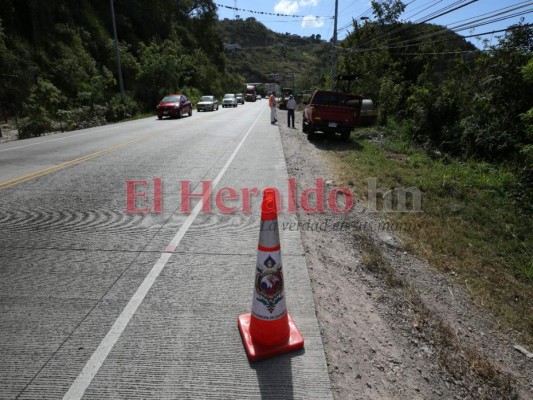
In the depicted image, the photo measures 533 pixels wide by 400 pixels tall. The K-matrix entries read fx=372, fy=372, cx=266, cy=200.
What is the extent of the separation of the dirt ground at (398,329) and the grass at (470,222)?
0.38 metres

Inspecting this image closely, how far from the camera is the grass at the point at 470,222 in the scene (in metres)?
5.09

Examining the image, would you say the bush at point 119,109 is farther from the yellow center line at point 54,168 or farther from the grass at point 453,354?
the grass at point 453,354

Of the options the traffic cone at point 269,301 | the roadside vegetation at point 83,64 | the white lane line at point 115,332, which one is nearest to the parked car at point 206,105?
the roadside vegetation at point 83,64

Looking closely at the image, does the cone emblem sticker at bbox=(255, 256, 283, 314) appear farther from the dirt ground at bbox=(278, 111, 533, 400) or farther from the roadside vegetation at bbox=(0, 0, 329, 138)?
the roadside vegetation at bbox=(0, 0, 329, 138)

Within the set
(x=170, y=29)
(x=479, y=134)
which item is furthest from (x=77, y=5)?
(x=479, y=134)

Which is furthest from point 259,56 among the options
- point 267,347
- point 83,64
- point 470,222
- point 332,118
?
point 267,347

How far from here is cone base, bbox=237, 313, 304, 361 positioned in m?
2.89

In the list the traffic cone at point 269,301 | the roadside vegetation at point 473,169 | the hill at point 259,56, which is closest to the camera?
the traffic cone at point 269,301

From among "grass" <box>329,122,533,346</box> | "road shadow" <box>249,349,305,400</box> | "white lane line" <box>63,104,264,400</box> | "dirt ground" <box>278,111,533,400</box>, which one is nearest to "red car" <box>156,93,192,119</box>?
"grass" <box>329,122,533,346</box>

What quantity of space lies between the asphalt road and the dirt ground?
224 millimetres

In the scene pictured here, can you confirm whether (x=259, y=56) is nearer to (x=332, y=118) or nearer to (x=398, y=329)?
(x=332, y=118)

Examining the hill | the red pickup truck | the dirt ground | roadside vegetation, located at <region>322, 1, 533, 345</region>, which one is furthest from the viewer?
the hill

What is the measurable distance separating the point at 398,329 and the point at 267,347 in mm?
1326

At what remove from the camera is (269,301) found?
300cm
